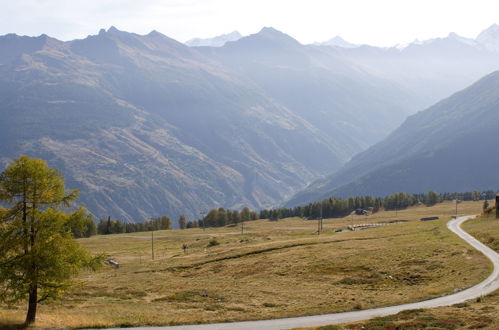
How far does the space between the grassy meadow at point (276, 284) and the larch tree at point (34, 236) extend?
10.7 feet

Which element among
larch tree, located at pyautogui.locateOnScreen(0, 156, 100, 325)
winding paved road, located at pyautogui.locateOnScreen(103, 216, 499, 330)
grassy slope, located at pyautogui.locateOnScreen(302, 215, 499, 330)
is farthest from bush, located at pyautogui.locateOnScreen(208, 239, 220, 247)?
grassy slope, located at pyautogui.locateOnScreen(302, 215, 499, 330)

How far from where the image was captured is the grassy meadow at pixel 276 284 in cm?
4691

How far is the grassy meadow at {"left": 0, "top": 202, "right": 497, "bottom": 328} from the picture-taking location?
154ft

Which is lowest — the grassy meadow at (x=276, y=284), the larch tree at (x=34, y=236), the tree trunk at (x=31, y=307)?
the grassy meadow at (x=276, y=284)

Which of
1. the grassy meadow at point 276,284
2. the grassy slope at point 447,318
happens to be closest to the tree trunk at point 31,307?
the grassy meadow at point 276,284

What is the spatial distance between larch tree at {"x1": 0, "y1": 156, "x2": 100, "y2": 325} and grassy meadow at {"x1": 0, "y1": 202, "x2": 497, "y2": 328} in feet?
10.7

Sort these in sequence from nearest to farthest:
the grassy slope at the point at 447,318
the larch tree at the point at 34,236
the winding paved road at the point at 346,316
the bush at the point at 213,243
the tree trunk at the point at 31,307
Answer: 1. the grassy slope at the point at 447,318
2. the larch tree at the point at 34,236
3. the tree trunk at the point at 31,307
4. the winding paved road at the point at 346,316
5. the bush at the point at 213,243

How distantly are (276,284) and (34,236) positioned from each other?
37086 mm

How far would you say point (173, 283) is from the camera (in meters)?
74.2

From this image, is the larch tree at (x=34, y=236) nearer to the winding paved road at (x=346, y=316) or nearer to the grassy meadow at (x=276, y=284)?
the grassy meadow at (x=276, y=284)

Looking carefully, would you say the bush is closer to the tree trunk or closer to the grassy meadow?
the grassy meadow

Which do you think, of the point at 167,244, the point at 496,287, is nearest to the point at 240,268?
the point at 496,287

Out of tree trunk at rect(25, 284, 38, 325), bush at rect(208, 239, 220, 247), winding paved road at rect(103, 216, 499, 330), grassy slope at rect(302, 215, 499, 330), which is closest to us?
grassy slope at rect(302, 215, 499, 330)

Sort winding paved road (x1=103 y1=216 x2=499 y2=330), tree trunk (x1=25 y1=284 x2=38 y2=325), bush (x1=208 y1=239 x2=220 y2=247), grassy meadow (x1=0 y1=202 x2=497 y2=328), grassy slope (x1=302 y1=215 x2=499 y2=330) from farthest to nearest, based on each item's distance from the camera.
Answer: bush (x1=208 y1=239 x2=220 y2=247) → grassy meadow (x1=0 y1=202 x2=497 y2=328) → winding paved road (x1=103 y1=216 x2=499 y2=330) → tree trunk (x1=25 y1=284 x2=38 y2=325) → grassy slope (x1=302 y1=215 x2=499 y2=330)
